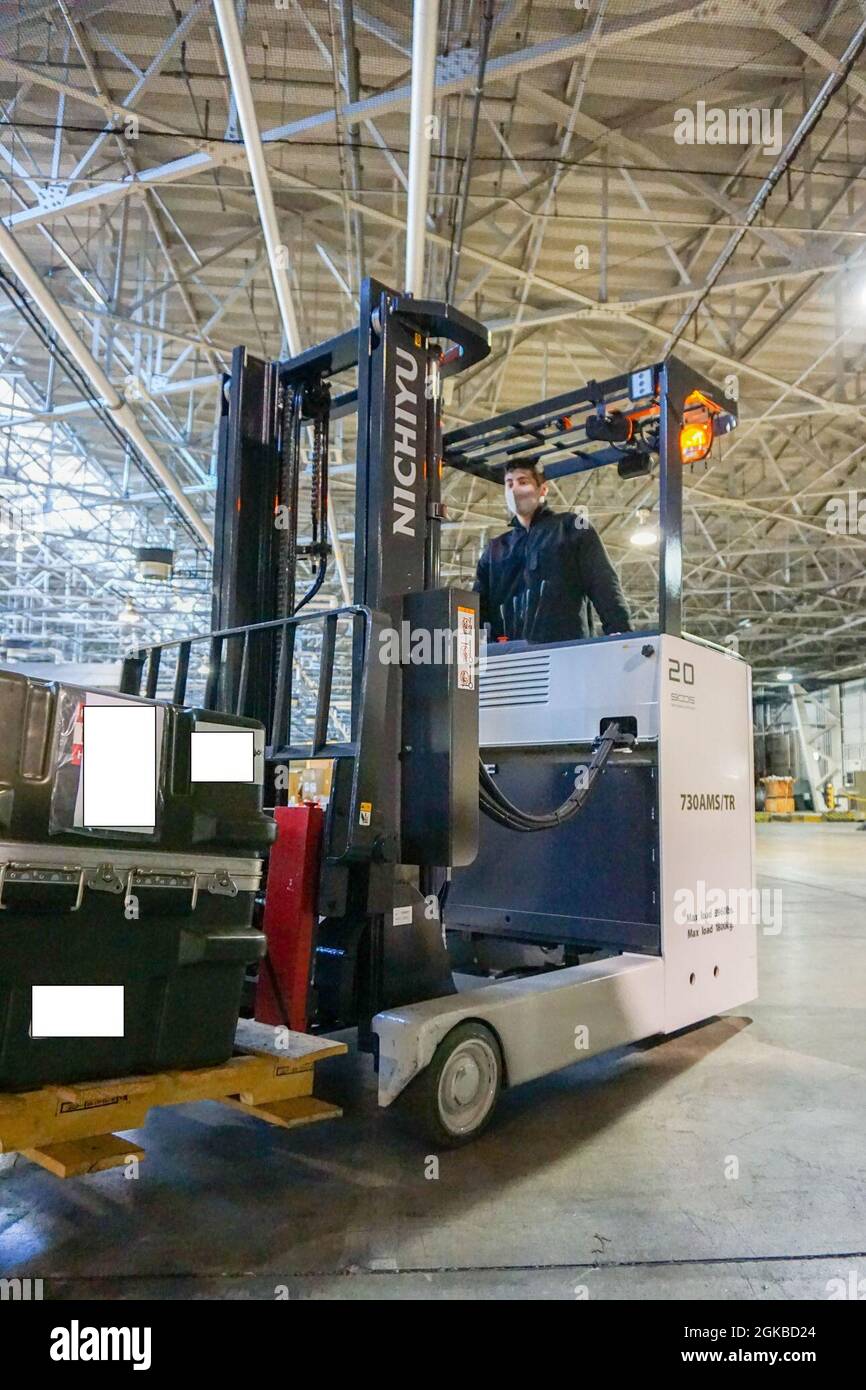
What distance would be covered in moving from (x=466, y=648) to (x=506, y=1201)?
1736 millimetres

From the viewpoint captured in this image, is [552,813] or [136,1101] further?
[552,813]

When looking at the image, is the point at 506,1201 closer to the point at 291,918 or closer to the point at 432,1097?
the point at 432,1097

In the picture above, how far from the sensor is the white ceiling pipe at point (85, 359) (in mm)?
7508

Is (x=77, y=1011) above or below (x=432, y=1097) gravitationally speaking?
above

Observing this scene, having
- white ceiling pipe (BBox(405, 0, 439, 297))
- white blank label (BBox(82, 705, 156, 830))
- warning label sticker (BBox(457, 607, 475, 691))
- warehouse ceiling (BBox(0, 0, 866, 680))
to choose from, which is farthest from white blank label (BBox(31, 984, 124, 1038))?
warehouse ceiling (BBox(0, 0, 866, 680))

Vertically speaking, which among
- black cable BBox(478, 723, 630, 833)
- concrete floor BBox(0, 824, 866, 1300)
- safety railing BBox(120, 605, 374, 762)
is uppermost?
safety railing BBox(120, 605, 374, 762)

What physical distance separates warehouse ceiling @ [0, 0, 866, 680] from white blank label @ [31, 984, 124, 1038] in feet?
20.3

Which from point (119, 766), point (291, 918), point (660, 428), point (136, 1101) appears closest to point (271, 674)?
point (291, 918)

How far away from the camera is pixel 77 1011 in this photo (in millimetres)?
2143

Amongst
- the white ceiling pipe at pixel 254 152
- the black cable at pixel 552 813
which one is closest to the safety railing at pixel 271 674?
the black cable at pixel 552 813

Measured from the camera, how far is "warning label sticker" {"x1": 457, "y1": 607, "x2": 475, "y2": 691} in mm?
3091

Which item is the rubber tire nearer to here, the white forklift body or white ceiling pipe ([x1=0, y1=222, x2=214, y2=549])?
the white forklift body
